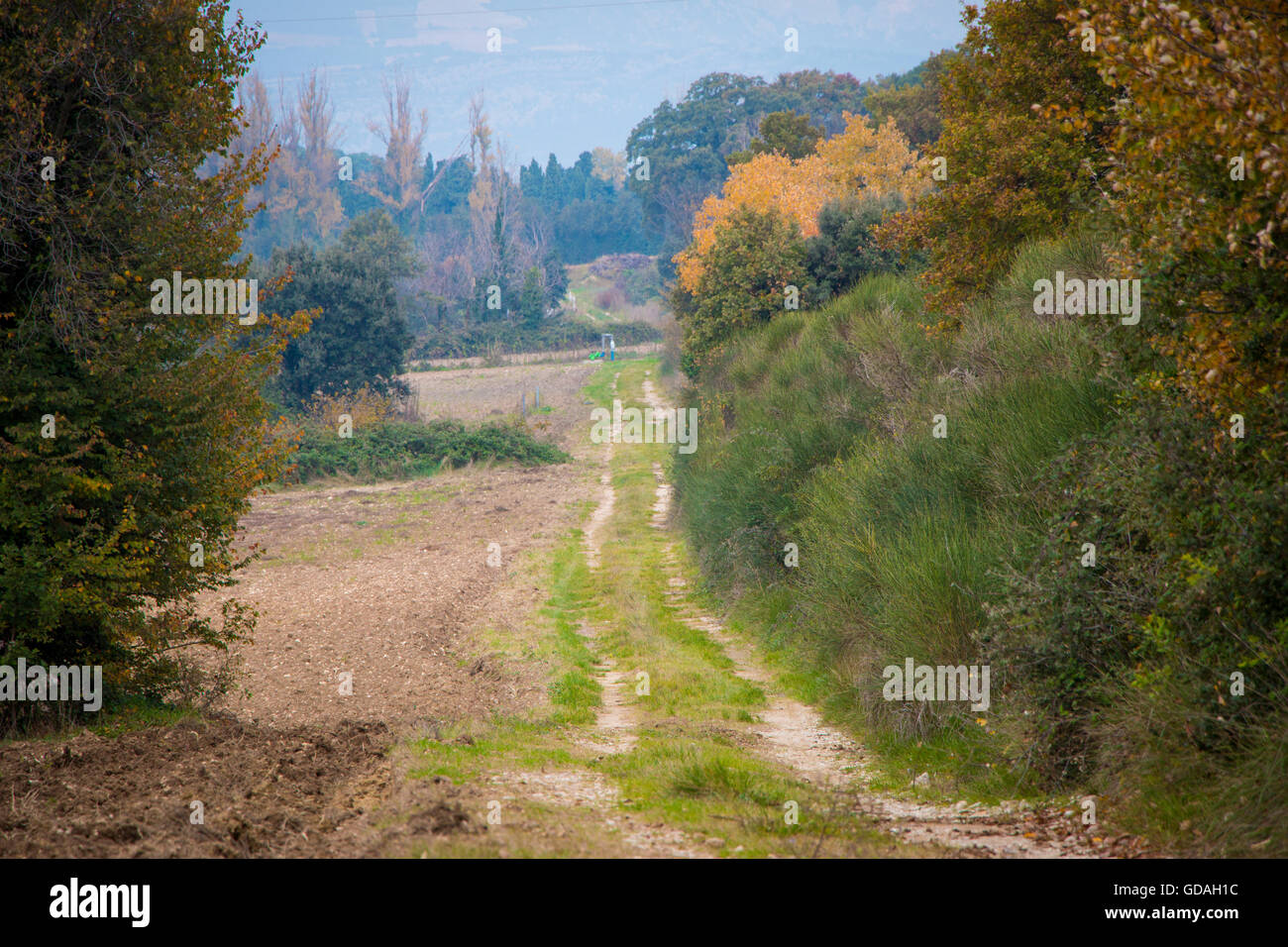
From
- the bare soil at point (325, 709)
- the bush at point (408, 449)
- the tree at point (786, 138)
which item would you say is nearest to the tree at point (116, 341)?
the bare soil at point (325, 709)

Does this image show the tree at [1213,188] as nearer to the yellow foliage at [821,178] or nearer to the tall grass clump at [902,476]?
the tall grass clump at [902,476]

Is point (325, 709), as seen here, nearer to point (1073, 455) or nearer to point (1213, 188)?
point (1073, 455)

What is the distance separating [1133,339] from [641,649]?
22.5 feet

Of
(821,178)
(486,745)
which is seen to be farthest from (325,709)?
(821,178)

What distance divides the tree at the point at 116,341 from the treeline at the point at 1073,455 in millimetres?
6116

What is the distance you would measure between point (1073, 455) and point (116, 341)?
7.53 m

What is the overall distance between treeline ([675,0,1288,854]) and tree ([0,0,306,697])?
20.1ft

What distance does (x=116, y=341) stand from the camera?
7.48 metres

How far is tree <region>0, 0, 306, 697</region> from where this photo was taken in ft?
22.8

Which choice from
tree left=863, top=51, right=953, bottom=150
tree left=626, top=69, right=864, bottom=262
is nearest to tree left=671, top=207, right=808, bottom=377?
tree left=863, top=51, right=953, bottom=150

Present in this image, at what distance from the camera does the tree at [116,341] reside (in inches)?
274

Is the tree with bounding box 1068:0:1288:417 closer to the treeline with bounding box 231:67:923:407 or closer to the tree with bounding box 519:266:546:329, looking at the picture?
the treeline with bounding box 231:67:923:407
